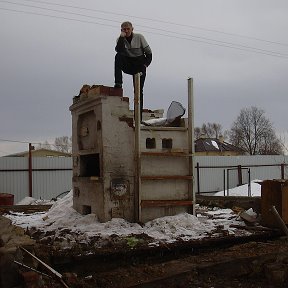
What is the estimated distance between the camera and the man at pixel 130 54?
31.7 ft

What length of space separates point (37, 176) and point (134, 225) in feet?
44.2

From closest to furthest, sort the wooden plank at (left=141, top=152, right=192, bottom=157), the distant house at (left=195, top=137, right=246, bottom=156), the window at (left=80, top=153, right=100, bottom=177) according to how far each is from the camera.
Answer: the wooden plank at (left=141, top=152, right=192, bottom=157) < the window at (left=80, top=153, right=100, bottom=177) < the distant house at (left=195, top=137, right=246, bottom=156)

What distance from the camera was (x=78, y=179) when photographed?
995 cm

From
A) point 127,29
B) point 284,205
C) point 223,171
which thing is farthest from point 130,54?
point 223,171

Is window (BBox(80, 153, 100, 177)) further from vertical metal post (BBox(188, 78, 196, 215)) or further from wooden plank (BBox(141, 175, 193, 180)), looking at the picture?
vertical metal post (BBox(188, 78, 196, 215))

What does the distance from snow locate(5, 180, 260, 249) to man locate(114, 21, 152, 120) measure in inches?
117

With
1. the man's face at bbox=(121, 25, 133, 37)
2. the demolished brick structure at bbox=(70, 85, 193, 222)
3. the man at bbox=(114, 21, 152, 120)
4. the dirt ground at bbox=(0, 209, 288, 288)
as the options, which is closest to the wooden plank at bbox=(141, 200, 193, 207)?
the demolished brick structure at bbox=(70, 85, 193, 222)

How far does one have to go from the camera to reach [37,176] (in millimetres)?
21172

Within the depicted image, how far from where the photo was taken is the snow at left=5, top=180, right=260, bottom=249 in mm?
8062

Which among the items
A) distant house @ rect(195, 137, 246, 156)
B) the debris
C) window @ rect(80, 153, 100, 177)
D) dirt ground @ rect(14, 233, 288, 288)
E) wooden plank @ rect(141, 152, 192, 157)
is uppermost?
distant house @ rect(195, 137, 246, 156)

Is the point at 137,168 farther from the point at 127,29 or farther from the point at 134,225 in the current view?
the point at 127,29

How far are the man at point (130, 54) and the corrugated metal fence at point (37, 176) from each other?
12.3 meters

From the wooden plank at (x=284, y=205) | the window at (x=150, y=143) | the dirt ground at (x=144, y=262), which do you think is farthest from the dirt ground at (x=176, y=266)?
the window at (x=150, y=143)

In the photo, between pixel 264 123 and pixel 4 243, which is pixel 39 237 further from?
pixel 264 123
